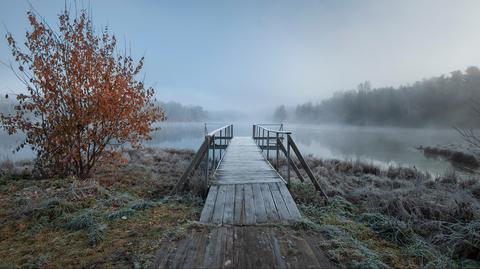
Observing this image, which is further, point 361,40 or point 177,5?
point 361,40

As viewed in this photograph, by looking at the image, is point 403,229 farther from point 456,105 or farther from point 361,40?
point 456,105

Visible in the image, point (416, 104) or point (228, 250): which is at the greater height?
point (416, 104)

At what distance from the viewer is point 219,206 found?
3.39 metres

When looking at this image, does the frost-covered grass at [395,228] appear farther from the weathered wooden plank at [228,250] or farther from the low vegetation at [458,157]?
the low vegetation at [458,157]

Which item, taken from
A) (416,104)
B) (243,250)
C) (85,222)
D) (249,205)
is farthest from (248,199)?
(416,104)

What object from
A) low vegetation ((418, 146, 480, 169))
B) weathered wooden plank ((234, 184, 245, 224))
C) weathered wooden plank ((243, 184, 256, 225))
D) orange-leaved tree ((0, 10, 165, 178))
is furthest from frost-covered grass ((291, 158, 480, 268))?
low vegetation ((418, 146, 480, 169))

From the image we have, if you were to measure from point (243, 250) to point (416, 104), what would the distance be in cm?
5636

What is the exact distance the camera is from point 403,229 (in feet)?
9.89

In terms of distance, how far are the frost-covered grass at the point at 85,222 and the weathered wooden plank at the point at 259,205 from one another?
0.95 meters

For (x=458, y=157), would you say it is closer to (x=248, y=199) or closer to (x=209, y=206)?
(x=248, y=199)

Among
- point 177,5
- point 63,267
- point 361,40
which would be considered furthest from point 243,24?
point 63,267

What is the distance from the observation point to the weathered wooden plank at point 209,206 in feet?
9.85

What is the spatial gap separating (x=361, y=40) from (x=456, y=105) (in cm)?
3284

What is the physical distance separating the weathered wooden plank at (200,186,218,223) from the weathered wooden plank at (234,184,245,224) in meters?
0.38
